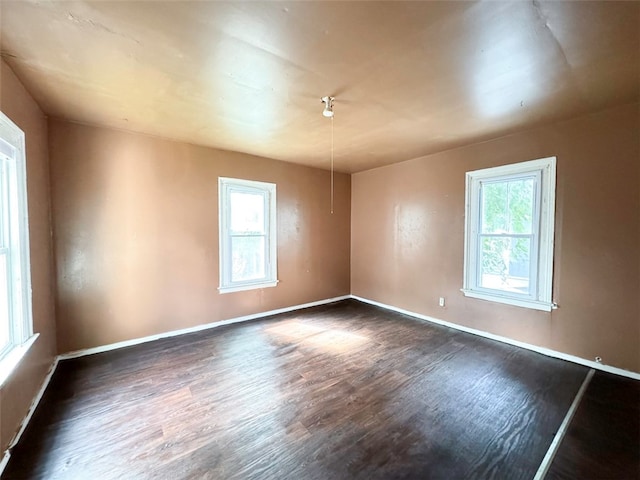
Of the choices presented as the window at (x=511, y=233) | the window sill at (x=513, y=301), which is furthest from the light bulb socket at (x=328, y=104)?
the window sill at (x=513, y=301)

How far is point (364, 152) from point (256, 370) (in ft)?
10.3

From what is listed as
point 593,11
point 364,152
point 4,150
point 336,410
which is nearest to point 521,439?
point 336,410

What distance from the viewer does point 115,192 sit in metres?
3.07

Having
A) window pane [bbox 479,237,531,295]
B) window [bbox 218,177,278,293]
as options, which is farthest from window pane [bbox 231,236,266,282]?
window pane [bbox 479,237,531,295]

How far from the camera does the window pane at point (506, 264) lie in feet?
10.4

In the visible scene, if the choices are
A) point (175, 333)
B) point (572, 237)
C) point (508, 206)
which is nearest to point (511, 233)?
point (508, 206)

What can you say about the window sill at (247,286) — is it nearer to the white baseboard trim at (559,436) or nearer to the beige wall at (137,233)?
the beige wall at (137,233)

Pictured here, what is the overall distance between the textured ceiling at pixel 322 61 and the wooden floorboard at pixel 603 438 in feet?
A: 8.12

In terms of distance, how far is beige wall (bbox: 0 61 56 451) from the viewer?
1.72 meters

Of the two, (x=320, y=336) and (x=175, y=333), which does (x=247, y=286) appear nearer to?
(x=175, y=333)

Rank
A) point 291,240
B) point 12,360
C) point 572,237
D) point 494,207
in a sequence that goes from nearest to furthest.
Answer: point 12,360 < point 572,237 < point 494,207 < point 291,240

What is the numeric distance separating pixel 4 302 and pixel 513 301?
15.5 ft

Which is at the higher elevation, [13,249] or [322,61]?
[322,61]

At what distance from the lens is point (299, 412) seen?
2.02 meters
